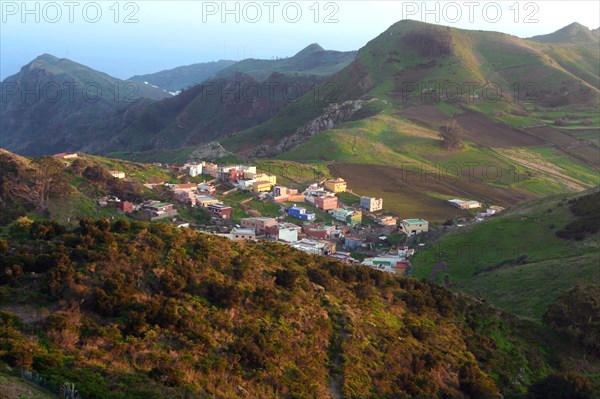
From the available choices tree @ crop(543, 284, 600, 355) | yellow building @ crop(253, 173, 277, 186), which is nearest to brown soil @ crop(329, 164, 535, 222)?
yellow building @ crop(253, 173, 277, 186)

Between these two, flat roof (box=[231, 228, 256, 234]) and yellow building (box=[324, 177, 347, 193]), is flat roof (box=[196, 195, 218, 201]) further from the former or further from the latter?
yellow building (box=[324, 177, 347, 193])

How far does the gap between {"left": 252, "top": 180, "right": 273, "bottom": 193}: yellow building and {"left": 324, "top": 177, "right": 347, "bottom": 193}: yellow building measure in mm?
8098

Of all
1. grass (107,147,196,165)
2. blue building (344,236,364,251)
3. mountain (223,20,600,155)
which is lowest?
blue building (344,236,364,251)

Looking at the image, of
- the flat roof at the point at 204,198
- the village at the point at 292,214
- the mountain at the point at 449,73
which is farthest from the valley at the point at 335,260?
the flat roof at the point at 204,198

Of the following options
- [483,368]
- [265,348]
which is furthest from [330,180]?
[265,348]

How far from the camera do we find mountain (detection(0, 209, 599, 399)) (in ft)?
48.1

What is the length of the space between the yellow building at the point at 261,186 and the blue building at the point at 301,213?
25.6ft

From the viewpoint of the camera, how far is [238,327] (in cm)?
1831

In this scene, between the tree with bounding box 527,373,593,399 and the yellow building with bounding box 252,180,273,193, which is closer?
the tree with bounding box 527,373,593,399

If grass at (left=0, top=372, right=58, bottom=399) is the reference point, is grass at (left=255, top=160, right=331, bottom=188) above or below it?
below

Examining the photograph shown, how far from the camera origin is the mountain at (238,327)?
14.6m

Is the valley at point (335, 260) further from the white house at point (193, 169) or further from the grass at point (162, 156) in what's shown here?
the grass at point (162, 156)

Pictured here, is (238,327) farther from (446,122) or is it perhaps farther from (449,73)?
(449,73)

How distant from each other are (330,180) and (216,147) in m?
33.5
